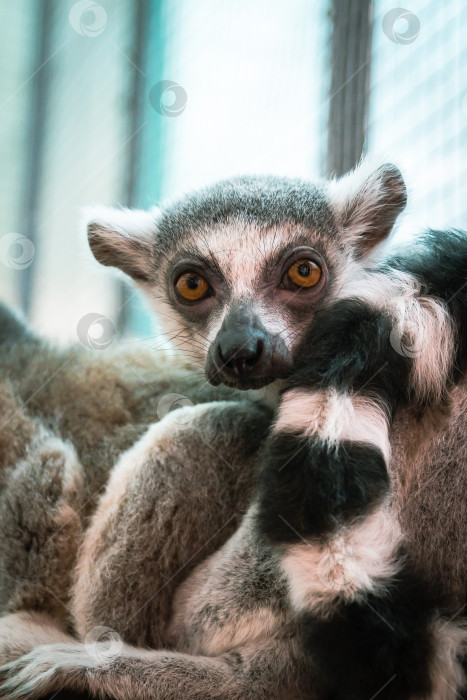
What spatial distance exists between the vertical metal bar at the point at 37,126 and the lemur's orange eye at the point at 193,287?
2.64 feet

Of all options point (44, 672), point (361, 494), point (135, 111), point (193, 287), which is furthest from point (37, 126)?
point (361, 494)

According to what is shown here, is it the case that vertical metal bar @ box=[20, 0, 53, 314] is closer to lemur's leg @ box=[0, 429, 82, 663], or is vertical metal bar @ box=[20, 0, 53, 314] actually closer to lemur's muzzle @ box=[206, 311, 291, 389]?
lemur's leg @ box=[0, 429, 82, 663]

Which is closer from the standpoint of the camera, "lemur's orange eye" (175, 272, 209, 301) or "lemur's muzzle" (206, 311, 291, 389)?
"lemur's muzzle" (206, 311, 291, 389)

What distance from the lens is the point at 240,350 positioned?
154 cm

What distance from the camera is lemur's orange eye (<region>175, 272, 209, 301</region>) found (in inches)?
77.5

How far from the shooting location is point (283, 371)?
1.60 m

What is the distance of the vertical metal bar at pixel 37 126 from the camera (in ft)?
8.27

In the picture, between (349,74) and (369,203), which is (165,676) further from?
(349,74)

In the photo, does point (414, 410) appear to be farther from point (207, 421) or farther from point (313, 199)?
point (313, 199)

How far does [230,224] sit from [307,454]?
109 cm

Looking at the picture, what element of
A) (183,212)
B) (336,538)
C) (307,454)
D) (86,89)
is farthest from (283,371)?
(86,89)

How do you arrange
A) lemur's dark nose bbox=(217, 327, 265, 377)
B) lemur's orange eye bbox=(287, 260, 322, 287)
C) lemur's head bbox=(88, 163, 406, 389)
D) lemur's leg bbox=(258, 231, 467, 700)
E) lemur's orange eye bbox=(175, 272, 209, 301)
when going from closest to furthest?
lemur's leg bbox=(258, 231, 467, 700) → lemur's dark nose bbox=(217, 327, 265, 377) → lemur's head bbox=(88, 163, 406, 389) → lemur's orange eye bbox=(287, 260, 322, 287) → lemur's orange eye bbox=(175, 272, 209, 301)

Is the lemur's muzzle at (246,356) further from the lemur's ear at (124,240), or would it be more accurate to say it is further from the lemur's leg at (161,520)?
the lemur's ear at (124,240)

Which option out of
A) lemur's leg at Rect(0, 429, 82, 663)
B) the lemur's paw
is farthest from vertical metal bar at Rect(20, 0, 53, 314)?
the lemur's paw
